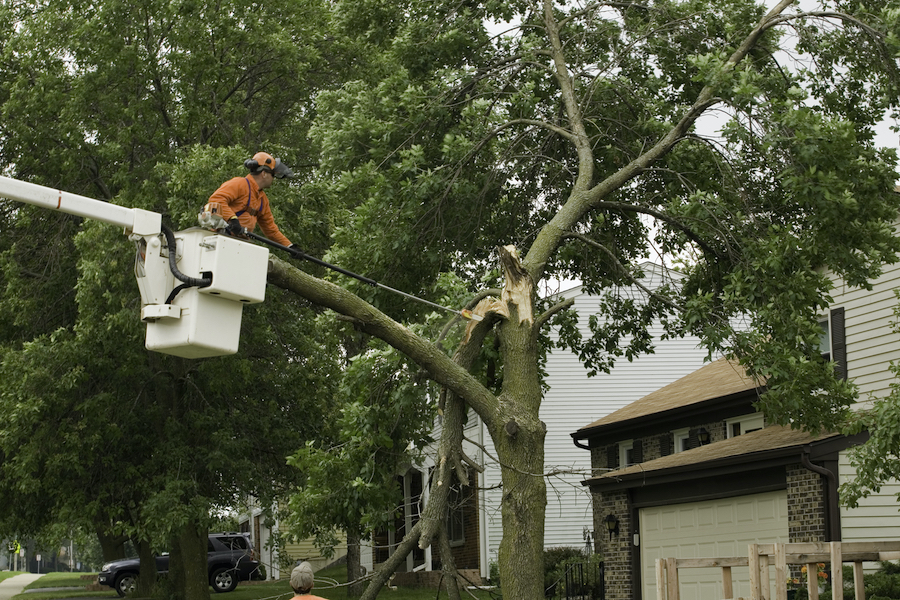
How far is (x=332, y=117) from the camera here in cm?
1392

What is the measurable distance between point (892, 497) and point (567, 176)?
22.3 feet

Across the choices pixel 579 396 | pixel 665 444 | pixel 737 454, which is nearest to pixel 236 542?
pixel 579 396

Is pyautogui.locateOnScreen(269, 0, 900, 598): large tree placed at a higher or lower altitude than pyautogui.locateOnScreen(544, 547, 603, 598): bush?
higher

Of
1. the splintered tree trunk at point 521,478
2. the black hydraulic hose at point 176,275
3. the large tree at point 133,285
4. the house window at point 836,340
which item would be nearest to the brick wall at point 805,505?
the house window at point 836,340

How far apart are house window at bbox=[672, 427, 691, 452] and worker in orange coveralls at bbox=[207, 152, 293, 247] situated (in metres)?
14.7

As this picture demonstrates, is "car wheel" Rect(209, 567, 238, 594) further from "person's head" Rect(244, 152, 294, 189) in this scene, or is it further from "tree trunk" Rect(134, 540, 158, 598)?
"person's head" Rect(244, 152, 294, 189)

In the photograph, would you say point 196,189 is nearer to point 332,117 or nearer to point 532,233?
point 332,117

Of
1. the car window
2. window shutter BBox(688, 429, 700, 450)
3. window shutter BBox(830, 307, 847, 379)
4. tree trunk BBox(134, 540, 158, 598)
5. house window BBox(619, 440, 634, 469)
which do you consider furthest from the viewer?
the car window

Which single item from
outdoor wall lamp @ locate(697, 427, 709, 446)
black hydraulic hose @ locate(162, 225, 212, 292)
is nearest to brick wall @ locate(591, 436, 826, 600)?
outdoor wall lamp @ locate(697, 427, 709, 446)

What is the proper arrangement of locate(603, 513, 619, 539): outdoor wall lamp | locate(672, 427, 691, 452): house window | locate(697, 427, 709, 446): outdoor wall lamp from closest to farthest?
locate(697, 427, 709, 446): outdoor wall lamp
locate(603, 513, 619, 539): outdoor wall lamp
locate(672, 427, 691, 452): house window

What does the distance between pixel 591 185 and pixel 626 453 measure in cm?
1105

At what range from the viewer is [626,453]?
75.1 feet

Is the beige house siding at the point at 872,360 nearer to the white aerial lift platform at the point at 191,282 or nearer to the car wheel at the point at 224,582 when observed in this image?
the white aerial lift platform at the point at 191,282

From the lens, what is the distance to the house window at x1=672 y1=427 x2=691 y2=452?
20.9 meters
